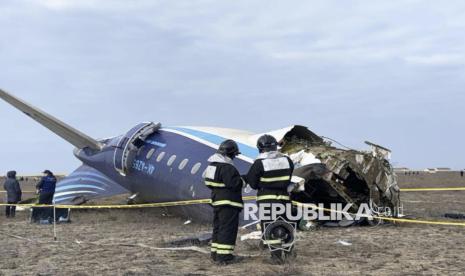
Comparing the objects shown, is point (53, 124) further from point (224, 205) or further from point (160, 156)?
point (224, 205)

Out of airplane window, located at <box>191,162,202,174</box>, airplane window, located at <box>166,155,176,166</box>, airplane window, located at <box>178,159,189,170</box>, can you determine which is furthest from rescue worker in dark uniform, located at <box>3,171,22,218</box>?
airplane window, located at <box>191,162,202,174</box>

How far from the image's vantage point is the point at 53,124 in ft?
67.4

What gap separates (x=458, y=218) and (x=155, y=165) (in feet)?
33.6

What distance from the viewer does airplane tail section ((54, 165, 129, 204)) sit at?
2062 centimetres

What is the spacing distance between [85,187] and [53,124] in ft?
9.43

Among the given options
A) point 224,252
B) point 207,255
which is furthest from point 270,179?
point 207,255

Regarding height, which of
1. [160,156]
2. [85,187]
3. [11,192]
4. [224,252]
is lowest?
[224,252]

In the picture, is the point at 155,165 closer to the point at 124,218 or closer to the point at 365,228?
the point at 124,218

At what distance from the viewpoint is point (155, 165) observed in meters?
17.3

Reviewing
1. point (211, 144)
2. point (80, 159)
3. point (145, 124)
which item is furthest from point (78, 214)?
point (211, 144)

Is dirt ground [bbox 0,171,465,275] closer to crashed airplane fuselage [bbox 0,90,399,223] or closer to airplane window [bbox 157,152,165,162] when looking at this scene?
crashed airplane fuselage [bbox 0,90,399,223]

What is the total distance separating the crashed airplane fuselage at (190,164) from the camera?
47.7 ft

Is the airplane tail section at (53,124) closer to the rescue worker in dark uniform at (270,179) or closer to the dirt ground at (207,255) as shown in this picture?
the dirt ground at (207,255)

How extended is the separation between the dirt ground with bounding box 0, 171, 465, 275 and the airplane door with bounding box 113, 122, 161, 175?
10.5 feet
